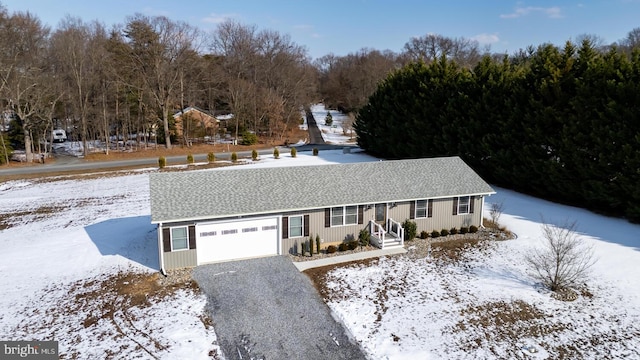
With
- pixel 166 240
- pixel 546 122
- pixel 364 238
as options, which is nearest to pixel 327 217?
pixel 364 238

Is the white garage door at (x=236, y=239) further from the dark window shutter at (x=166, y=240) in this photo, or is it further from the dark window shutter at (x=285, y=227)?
the dark window shutter at (x=166, y=240)

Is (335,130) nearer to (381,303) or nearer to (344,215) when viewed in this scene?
(344,215)

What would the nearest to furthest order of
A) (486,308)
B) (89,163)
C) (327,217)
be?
(486,308)
(327,217)
(89,163)

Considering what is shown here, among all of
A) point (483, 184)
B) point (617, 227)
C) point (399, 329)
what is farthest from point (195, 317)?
point (617, 227)

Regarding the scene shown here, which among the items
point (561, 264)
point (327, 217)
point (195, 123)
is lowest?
point (561, 264)


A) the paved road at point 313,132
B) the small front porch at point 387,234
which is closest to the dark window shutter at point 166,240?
the small front porch at point 387,234

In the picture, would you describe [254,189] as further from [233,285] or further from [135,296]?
[135,296]
